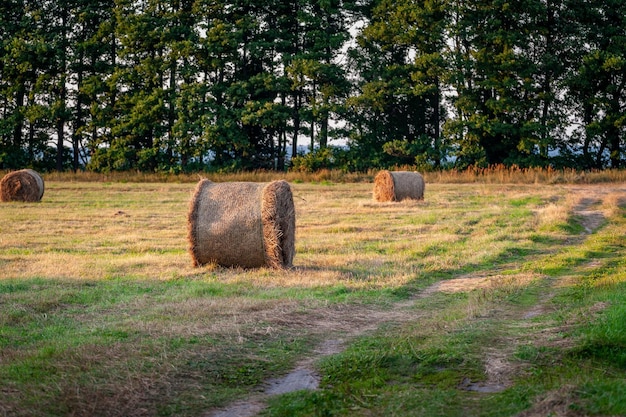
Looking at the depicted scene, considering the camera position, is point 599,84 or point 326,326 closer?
point 326,326

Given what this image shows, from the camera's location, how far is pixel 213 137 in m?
43.7

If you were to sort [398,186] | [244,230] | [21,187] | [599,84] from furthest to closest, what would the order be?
[599,84] → [21,187] → [398,186] → [244,230]

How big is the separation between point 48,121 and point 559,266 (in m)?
42.3

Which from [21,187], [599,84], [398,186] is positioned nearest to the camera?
[398,186]

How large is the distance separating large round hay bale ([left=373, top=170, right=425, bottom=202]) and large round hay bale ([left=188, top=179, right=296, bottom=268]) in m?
13.5

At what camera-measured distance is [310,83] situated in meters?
45.2

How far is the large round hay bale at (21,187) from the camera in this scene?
87.0 ft

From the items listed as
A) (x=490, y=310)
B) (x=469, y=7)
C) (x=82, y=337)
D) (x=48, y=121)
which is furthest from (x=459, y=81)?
(x=82, y=337)

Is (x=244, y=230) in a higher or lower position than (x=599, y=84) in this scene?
lower

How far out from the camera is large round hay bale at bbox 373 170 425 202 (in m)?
25.8

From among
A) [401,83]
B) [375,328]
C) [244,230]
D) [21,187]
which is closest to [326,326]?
[375,328]

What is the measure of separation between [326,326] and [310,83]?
37919 mm

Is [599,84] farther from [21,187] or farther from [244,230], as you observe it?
[244,230]

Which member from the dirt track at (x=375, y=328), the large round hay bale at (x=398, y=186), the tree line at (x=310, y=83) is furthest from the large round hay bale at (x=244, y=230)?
the tree line at (x=310, y=83)
